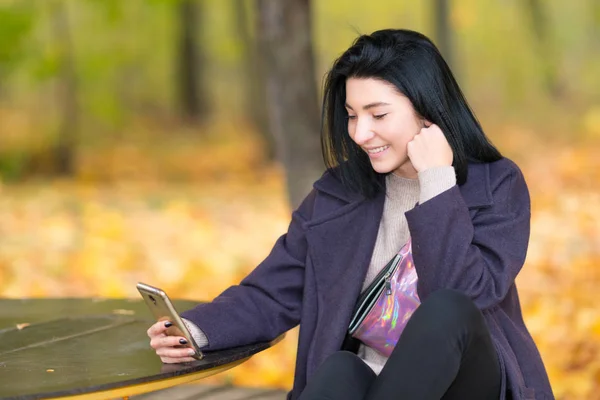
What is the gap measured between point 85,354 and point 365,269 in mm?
703

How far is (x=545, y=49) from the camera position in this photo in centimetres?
1334

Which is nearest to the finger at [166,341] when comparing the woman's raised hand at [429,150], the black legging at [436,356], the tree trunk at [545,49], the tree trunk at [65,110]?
the black legging at [436,356]

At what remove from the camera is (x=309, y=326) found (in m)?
2.52

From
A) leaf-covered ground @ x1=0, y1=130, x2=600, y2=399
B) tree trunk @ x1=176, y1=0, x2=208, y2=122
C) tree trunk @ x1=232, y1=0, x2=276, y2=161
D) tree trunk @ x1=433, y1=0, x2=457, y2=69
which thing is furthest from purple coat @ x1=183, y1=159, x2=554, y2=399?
tree trunk @ x1=176, y1=0, x2=208, y2=122

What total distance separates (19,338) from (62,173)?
30.8ft

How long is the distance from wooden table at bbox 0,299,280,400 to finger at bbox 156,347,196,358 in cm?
2

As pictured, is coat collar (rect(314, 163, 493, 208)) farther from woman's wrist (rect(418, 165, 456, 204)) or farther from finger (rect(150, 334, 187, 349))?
finger (rect(150, 334, 187, 349))

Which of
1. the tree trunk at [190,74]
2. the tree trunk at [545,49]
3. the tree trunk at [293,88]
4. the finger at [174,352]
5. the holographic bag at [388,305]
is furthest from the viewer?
the tree trunk at [190,74]

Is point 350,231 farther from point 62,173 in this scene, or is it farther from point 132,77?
point 132,77

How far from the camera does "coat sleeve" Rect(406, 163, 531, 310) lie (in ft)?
7.31

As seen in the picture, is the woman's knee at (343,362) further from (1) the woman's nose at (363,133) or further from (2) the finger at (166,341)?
(1) the woman's nose at (363,133)

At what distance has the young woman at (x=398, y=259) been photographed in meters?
2.14

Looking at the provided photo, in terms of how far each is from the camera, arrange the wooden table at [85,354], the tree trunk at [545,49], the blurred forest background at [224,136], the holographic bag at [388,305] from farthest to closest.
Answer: the tree trunk at [545,49] < the blurred forest background at [224,136] < the holographic bag at [388,305] < the wooden table at [85,354]

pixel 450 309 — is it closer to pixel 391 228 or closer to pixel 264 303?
pixel 391 228
